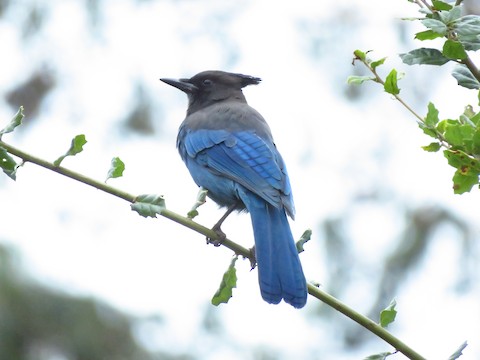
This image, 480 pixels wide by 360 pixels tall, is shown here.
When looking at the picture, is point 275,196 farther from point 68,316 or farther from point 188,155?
point 68,316

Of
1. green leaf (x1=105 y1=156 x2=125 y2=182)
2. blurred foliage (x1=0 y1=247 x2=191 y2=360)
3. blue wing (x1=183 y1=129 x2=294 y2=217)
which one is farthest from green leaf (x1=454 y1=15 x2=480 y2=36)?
blurred foliage (x1=0 y1=247 x2=191 y2=360)

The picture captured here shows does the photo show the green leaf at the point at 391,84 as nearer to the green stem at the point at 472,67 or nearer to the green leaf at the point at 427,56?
the green leaf at the point at 427,56

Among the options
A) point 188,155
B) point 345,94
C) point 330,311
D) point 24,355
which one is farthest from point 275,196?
point 345,94

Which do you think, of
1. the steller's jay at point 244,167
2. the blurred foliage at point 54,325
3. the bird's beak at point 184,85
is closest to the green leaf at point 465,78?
the steller's jay at point 244,167

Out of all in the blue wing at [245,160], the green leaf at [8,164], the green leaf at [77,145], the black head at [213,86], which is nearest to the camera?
the green leaf at [8,164]

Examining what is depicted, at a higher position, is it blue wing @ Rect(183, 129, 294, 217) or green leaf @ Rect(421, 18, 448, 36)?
blue wing @ Rect(183, 129, 294, 217)

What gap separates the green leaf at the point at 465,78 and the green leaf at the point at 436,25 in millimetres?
144

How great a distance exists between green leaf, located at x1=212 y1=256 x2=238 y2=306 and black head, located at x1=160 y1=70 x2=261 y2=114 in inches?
117

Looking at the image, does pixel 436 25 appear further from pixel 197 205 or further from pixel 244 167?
pixel 244 167

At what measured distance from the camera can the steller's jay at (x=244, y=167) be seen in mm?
3346

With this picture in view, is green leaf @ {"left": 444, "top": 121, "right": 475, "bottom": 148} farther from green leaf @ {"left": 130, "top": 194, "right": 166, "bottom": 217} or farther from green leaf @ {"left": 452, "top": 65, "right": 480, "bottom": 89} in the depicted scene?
green leaf @ {"left": 130, "top": 194, "right": 166, "bottom": 217}

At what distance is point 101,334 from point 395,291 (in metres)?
3.46

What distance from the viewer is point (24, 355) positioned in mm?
8250

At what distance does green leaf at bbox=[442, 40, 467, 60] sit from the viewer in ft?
7.03
